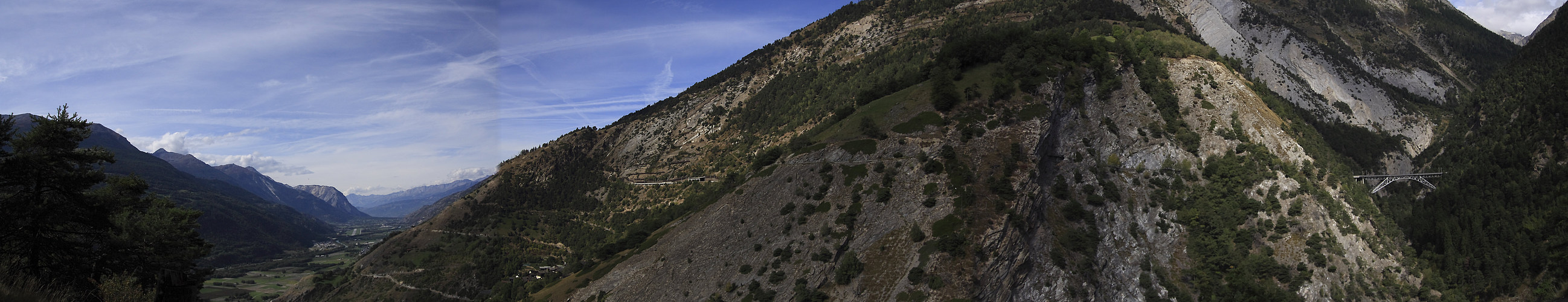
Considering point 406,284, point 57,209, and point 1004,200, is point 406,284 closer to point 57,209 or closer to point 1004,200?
point 57,209

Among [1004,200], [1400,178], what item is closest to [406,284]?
[1004,200]

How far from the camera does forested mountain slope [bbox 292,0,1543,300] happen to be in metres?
43.2

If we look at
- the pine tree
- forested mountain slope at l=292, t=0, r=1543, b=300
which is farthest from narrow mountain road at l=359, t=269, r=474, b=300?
the pine tree

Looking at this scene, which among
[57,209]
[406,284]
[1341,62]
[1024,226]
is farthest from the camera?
[1341,62]

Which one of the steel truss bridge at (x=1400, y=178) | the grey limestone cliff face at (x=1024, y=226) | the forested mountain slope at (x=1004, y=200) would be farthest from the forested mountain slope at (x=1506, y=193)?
the grey limestone cliff face at (x=1024, y=226)

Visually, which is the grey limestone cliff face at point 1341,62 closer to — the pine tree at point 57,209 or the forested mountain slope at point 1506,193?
the forested mountain slope at point 1506,193

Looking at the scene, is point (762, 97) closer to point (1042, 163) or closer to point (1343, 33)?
point (1042, 163)

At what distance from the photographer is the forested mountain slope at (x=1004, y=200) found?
43.2m

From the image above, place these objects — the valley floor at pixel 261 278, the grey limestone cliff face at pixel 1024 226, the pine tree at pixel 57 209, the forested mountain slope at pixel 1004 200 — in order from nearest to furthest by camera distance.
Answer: the pine tree at pixel 57 209, the grey limestone cliff face at pixel 1024 226, the forested mountain slope at pixel 1004 200, the valley floor at pixel 261 278

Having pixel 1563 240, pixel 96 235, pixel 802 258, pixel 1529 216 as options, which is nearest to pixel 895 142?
pixel 802 258

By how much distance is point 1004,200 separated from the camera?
Answer: 44688mm

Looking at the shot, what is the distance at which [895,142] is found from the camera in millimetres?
52500

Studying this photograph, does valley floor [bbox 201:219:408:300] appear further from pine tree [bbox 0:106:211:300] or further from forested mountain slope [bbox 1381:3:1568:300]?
forested mountain slope [bbox 1381:3:1568:300]

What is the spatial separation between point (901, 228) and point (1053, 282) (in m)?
13.7
